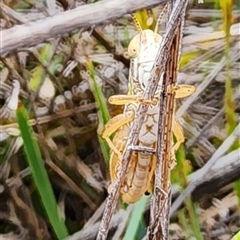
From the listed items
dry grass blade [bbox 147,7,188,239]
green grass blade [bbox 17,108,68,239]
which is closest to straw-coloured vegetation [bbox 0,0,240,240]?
green grass blade [bbox 17,108,68,239]

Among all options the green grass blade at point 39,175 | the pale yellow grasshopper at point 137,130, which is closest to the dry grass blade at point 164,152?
the pale yellow grasshopper at point 137,130

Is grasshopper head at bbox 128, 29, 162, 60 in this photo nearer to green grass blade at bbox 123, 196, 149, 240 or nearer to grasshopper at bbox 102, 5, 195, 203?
grasshopper at bbox 102, 5, 195, 203

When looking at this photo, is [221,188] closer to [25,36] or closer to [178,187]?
[178,187]

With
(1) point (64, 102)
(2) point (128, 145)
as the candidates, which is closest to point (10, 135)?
(1) point (64, 102)

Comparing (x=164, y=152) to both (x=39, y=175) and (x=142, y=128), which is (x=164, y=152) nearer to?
(x=142, y=128)

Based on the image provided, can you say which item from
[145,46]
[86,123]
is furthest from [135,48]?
[86,123]
